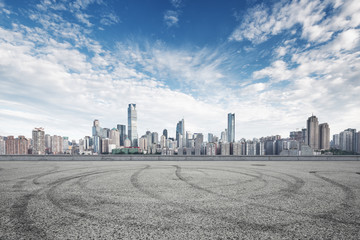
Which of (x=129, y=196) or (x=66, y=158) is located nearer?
(x=129, y=196)

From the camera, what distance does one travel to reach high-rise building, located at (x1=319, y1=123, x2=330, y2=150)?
107 metres

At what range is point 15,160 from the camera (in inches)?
768

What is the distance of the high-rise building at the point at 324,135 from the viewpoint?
352ft

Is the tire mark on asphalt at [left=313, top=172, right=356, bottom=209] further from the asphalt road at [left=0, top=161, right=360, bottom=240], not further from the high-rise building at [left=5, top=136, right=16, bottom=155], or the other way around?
the high-rise building at [left=5, top=136, right=16, bottom=155]

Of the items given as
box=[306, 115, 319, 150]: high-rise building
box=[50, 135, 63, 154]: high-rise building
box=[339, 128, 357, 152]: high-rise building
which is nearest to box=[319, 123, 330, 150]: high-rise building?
box=[306, 115, 319, 150]: high-rise building

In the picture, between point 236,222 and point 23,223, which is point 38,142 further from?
point 236,222

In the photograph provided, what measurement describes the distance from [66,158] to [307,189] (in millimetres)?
23908

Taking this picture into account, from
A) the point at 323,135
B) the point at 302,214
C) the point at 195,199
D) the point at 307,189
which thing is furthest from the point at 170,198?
the point at 323,135

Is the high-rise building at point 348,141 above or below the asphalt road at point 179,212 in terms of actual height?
below

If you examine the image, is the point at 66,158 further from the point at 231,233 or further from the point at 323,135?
the point at 323,135

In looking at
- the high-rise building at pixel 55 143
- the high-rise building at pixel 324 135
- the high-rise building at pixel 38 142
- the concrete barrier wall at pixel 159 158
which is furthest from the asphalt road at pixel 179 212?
the high-rise building at pixel 55 143

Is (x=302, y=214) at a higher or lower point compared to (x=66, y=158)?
higher

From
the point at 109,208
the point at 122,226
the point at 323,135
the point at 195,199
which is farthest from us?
the point at 323,135

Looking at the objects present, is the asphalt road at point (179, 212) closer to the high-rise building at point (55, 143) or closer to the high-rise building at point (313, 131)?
the high-rise building at point (313, 131)
